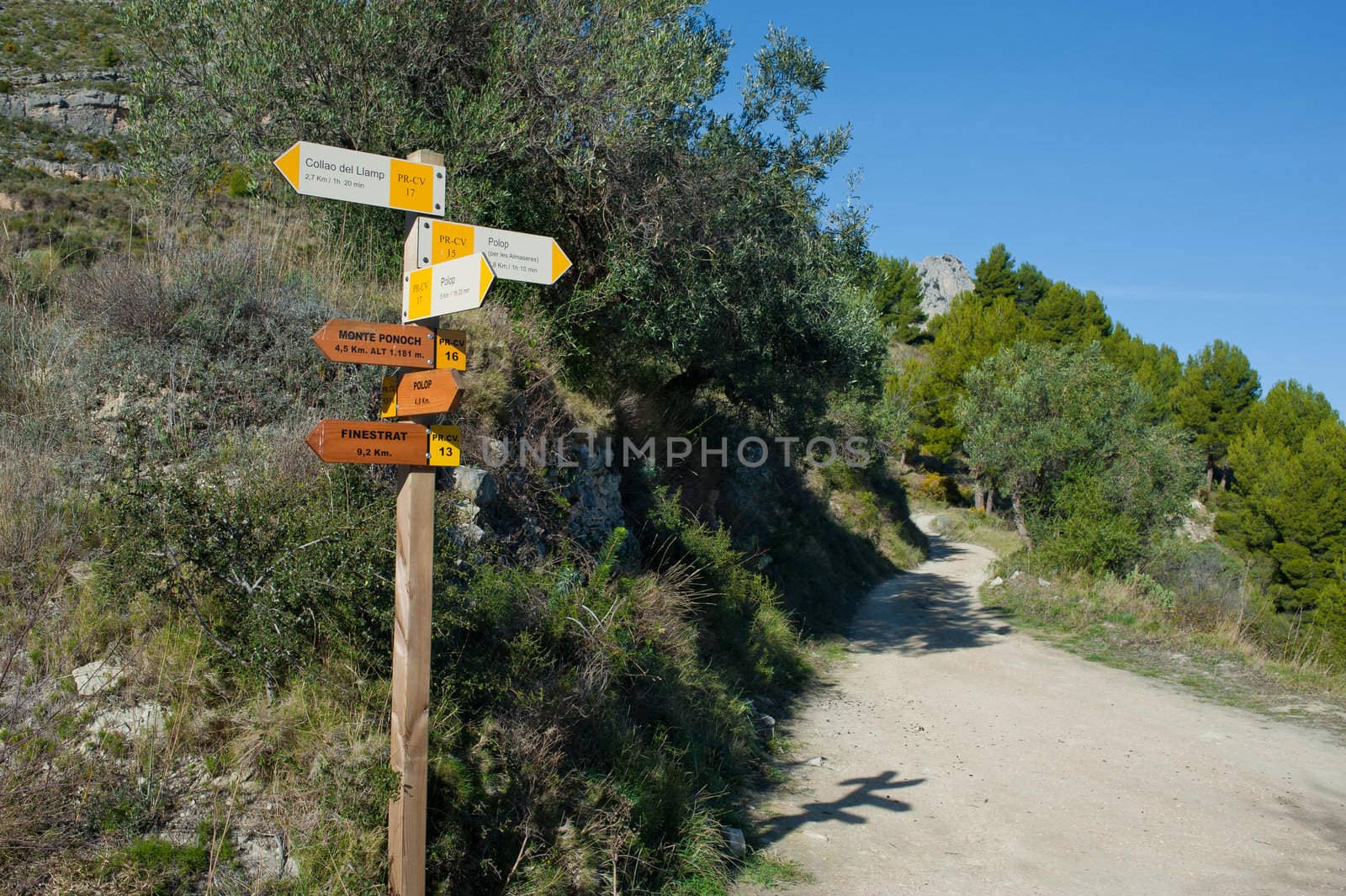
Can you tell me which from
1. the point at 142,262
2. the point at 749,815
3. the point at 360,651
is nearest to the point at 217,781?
the point at 360,651

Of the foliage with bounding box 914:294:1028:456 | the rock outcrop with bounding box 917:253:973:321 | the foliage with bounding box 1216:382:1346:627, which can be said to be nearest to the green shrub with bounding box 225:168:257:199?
the foliage with bounding box 1216:382:1346:627

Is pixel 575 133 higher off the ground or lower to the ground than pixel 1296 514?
higher

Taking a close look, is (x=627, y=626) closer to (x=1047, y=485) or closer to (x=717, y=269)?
(x=717, y=269)

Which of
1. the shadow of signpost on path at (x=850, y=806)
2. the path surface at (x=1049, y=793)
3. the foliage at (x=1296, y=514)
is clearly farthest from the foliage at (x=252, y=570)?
the foliage at (x=1296, y=514)

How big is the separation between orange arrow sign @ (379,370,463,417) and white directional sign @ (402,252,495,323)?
0.88ft

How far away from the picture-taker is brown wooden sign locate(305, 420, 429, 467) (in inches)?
135

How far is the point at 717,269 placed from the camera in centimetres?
975

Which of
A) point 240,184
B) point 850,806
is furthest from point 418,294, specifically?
point 240,184

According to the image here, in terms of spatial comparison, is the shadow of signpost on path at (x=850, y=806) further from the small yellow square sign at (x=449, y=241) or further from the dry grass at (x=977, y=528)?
the dry grass at (x=977, y=528)

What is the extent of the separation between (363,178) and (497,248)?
0.64 metres

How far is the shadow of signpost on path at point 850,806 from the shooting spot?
6191 millimetres

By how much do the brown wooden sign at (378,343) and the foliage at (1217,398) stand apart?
56.9m

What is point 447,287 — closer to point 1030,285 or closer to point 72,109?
point 72,109

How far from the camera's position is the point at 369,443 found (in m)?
3.52
